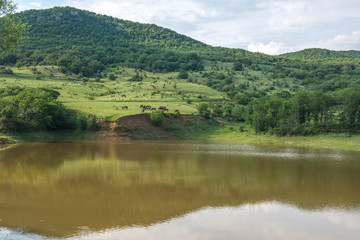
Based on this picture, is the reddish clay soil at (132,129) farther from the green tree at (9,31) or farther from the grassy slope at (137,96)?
the green tree at (9,31)

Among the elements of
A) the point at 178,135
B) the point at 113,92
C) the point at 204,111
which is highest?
the point at 113,92

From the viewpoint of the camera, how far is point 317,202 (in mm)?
25391

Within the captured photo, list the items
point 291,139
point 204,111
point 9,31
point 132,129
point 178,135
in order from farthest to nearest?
1. point 204,111
2. point 178,135
3. point 132,129
4. point 291,139
5. point 9,31

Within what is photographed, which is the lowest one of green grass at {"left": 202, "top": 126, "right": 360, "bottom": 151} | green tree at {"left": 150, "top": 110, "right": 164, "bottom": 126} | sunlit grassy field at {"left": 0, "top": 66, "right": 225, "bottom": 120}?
green grass at {"left": 202, "top": 126, "right": 360, "bottom": 151}

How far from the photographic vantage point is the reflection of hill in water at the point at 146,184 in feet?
69.5

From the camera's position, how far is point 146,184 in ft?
96.5

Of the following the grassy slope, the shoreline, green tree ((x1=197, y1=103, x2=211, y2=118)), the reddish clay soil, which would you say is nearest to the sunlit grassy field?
the grassy slope

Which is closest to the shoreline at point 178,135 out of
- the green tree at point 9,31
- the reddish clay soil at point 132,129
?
the reddish clay soil at point 132,129

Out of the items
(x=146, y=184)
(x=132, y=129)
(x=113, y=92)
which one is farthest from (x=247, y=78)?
(x=146, y=184)

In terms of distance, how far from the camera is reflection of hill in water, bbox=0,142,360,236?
834 inches

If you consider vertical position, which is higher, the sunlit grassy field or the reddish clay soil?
the sunlit grassy field

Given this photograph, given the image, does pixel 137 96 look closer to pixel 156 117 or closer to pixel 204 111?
pixel 204 111

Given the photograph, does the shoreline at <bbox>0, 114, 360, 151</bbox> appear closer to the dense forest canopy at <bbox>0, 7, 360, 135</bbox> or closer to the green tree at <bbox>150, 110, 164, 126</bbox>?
the green tree at <bbox>150, 110, 164, 126</bbox>

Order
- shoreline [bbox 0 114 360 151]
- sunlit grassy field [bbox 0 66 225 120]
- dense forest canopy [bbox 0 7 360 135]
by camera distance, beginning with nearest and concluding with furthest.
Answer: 1. shoreline [bbox 0 114 360 151]
2. dense forest canopy [bbox 0 7 360 135]
3. sunlit grassy field [bbox 0 66 225 120]
